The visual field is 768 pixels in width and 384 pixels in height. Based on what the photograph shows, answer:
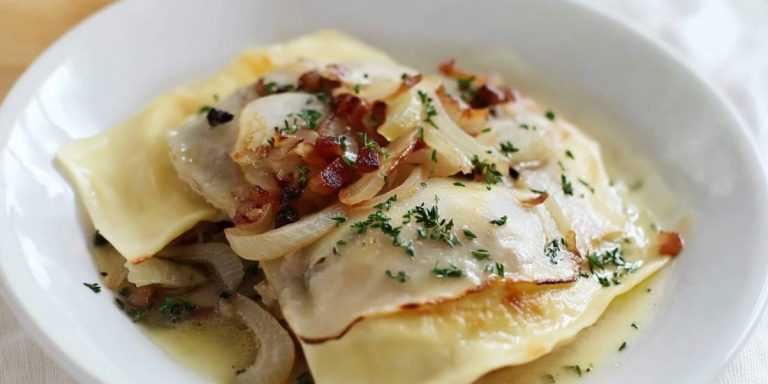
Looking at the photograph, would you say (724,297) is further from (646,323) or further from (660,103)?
(660,103)

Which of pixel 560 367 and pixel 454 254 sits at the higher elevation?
pixel 454 254

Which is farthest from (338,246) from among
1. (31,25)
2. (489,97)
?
(31,25)

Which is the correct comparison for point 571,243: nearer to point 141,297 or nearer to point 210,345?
point 210,345

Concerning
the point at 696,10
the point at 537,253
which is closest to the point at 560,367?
the point at 537,253

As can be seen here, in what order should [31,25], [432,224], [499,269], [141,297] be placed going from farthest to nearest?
[31,25]
[141,297]
[432,224]
[499,269]

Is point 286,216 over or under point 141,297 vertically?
over

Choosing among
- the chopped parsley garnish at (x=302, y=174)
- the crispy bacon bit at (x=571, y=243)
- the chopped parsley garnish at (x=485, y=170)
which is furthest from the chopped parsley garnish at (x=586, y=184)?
the chopped parsley garnish at (x=302, y=174)
